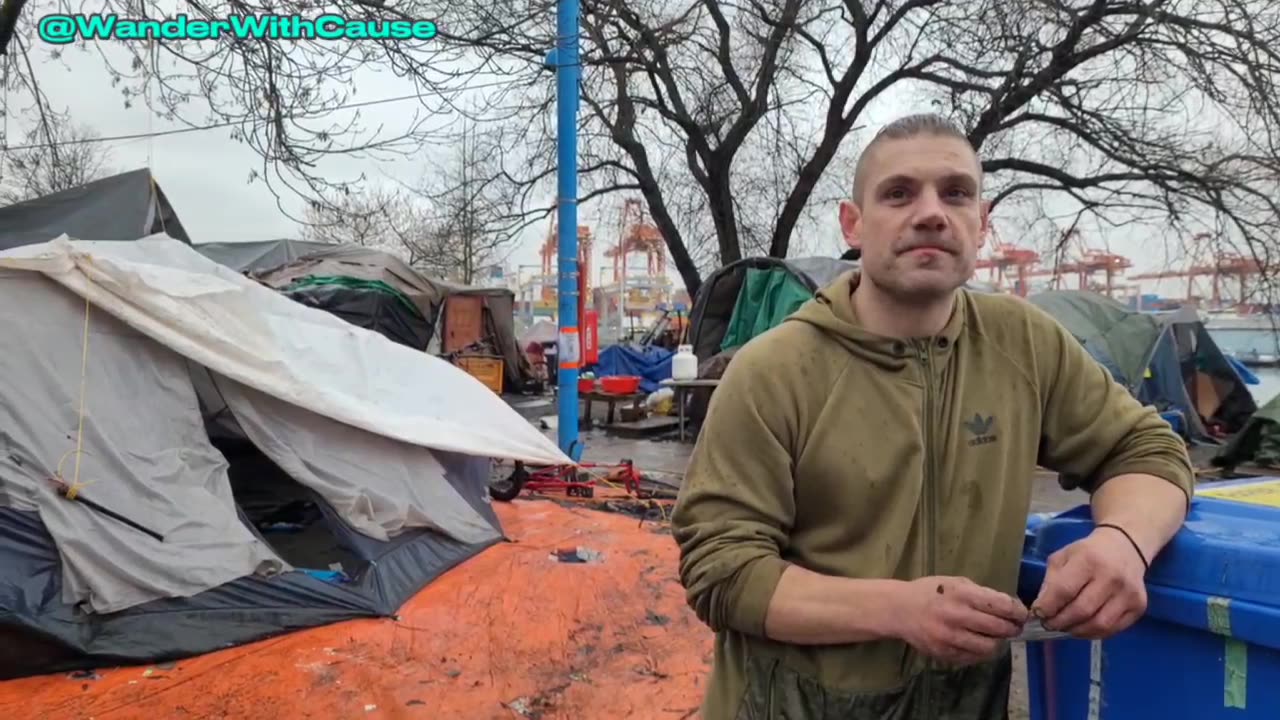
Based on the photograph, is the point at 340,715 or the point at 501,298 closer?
the point at 340,715

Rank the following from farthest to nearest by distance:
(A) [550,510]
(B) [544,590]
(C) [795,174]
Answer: (C) [795,174] < (A) [550,510] < (B) [544,590]

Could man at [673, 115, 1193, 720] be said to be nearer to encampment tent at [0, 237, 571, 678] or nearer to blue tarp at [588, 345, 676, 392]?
encampment tent at [0, 237, 571, 678]

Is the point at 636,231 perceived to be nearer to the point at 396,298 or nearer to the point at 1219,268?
the point at 396,298

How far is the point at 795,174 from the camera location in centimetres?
1446

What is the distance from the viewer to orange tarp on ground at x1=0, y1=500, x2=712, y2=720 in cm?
343

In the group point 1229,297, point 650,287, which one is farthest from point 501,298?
point 650,287

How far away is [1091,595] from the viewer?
1141mm

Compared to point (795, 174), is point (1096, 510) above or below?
below

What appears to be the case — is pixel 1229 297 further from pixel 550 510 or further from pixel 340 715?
pixel 340 715

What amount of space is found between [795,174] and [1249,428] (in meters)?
7.82

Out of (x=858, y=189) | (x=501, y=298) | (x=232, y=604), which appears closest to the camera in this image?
(x=858, y=189)

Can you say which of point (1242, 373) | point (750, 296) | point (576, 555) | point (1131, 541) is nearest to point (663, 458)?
point (750, 296)

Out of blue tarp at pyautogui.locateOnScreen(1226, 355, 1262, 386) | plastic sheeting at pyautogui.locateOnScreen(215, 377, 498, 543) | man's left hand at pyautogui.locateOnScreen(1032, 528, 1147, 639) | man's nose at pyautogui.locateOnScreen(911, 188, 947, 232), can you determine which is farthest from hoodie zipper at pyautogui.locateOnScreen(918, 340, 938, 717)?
blue tarp at pyautogui.locateOnScreen(1226, 355, 1262, 386)

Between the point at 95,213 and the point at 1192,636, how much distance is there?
8371 mm
